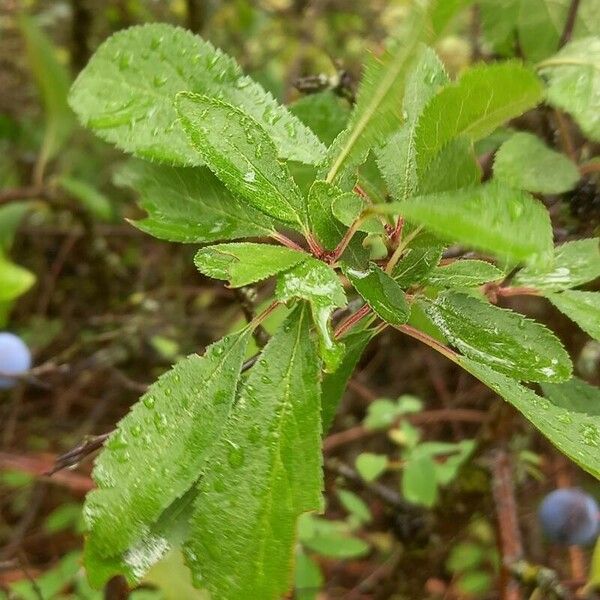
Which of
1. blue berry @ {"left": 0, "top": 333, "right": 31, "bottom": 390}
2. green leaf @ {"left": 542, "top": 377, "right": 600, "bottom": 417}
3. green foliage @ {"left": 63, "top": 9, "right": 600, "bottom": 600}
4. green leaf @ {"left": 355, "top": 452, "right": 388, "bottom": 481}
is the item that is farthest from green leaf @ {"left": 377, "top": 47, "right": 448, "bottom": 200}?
blue berry @ {"left": 0, "top": 333, "right": 31, "bottom": 390}

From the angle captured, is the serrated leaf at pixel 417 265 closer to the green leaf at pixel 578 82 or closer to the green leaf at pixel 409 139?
the green leaf at pixel 409 139

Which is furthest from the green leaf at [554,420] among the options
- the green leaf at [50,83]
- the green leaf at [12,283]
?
the green leaf at [50,83]

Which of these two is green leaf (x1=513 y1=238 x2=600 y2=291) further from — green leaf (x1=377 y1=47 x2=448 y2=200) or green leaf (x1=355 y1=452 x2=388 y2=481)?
→ green leaf (x1=355 y1=452 x2=388 y2=481)

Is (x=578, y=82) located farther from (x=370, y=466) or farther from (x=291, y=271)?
(x=370, y=466)

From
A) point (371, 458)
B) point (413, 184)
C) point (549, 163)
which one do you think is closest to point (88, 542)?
point (413, 184)

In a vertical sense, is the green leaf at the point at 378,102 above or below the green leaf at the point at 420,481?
above
